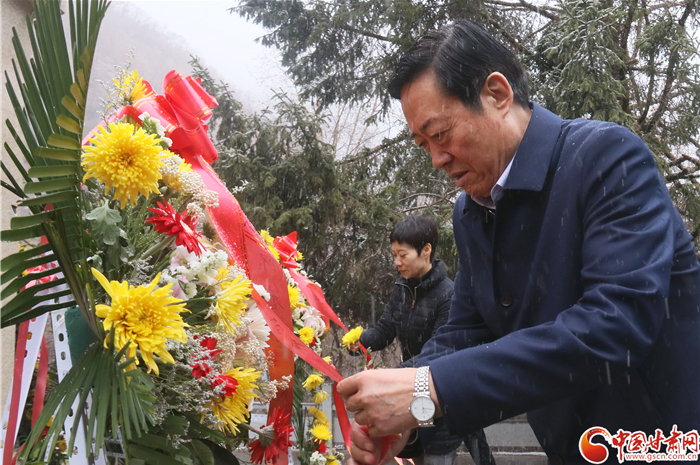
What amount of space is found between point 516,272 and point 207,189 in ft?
2.81

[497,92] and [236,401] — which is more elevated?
[497,92]

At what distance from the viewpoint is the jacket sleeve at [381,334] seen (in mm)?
4250

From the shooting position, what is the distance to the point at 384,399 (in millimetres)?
1202

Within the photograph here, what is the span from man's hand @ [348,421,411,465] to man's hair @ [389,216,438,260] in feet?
8.29

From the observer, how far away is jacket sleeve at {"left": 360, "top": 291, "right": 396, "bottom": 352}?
425 cm

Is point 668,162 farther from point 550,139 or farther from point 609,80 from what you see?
point 550,139

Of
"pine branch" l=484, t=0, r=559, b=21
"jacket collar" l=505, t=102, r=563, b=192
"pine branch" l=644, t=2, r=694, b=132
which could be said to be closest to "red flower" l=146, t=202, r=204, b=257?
"jacket collar" l=505, t=102, r=563, b=192

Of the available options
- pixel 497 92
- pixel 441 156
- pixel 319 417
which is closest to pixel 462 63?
pixel 497 92

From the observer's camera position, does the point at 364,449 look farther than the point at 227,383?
Yes

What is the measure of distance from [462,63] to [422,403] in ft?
2.82

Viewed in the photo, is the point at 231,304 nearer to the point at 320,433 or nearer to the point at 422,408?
the point at 422,408

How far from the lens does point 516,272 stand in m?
1.49

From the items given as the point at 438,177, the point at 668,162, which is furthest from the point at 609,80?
the point at 438,177

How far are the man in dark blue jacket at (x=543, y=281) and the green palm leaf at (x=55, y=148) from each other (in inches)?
26.2
